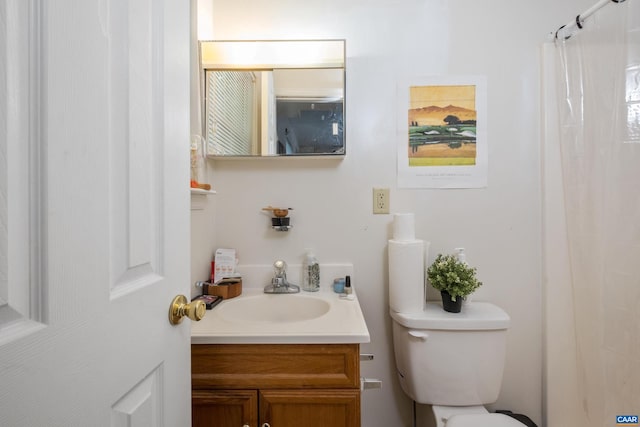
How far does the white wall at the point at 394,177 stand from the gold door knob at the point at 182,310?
0.68 metres

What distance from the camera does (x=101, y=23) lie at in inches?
15.3

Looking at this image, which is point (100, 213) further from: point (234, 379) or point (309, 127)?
point (309, 127)

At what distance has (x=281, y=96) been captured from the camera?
3.87 ft

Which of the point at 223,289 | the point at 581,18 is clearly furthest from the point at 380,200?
the point at 581,18

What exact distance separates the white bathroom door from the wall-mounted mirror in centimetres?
61

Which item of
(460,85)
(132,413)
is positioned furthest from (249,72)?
(132,413)

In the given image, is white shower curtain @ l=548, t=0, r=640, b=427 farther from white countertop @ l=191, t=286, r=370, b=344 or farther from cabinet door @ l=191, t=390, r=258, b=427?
cabinet door @ l=191, t=390, r=258, b=427

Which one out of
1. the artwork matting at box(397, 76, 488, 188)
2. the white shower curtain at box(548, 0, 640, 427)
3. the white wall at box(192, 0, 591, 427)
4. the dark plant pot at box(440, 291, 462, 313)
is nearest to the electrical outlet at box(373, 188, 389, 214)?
the white wall at box(192, 0, 591, 427)

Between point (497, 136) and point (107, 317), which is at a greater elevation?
point (497, 136)

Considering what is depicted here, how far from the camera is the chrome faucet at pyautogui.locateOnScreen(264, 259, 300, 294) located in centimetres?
117

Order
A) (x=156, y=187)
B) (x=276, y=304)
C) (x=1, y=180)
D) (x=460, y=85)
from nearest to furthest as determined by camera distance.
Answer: (x=1, y=180)
(x=156, y=187)
(x=276, y=304)
(x=460, y=85)

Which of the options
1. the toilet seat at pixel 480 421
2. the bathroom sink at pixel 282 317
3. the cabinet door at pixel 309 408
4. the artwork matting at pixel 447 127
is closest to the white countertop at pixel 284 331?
the bathroom sink at pixel 282 317

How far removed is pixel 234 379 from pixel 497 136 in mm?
1367

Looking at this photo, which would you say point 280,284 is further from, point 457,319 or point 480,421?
point 480,421
